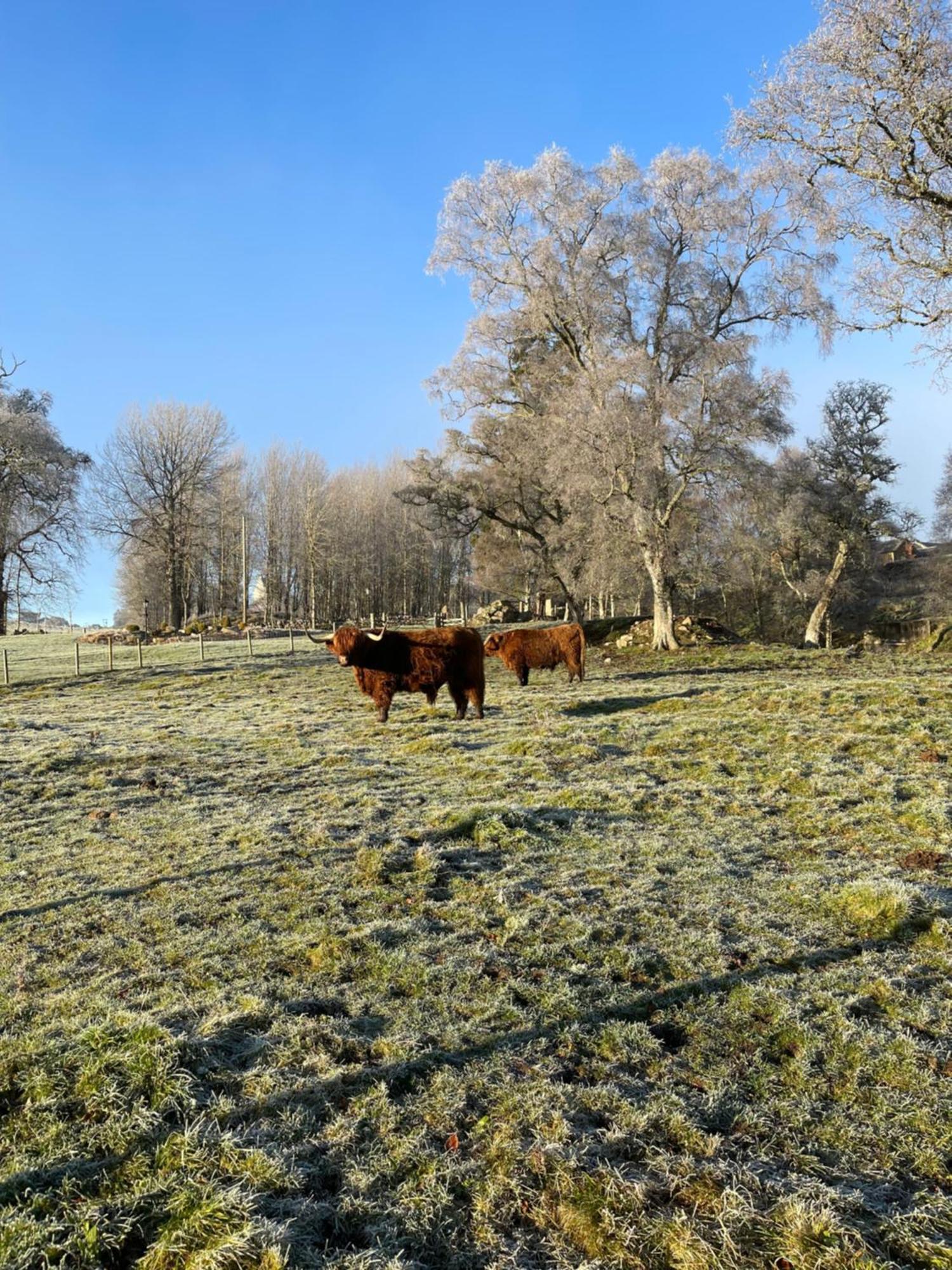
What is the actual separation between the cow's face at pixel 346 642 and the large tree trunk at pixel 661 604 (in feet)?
42.3

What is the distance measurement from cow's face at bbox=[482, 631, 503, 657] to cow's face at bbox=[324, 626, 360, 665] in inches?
175

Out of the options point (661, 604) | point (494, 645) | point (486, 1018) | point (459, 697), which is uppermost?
point (661, 604)

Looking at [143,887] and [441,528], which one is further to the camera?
[441,528]

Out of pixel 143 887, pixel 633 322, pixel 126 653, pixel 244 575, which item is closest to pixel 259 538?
pixel 244 575

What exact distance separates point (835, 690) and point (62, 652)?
106 feet

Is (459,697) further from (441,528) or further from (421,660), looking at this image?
(441,528)

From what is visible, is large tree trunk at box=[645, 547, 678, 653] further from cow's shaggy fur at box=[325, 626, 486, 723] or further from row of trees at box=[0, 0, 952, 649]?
cow's shaggy fur at box=[325, 626, 486, 723]

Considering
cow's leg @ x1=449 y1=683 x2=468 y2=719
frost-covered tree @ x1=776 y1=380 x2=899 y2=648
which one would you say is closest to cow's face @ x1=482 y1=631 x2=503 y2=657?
cow's leg @ x1=449 y1=683 x2=468 y2=719

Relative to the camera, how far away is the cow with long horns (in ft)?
46.9

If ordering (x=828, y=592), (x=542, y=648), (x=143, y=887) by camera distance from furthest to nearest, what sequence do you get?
(x=828, y=592), (x=542, y=648), (x=143, y=887)

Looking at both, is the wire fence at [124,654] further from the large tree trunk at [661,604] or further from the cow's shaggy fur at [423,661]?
the cow's shaggy fur at [423,661]

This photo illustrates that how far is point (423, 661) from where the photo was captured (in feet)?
47.3

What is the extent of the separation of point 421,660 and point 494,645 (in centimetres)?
406

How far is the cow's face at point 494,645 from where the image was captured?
1795 cm
